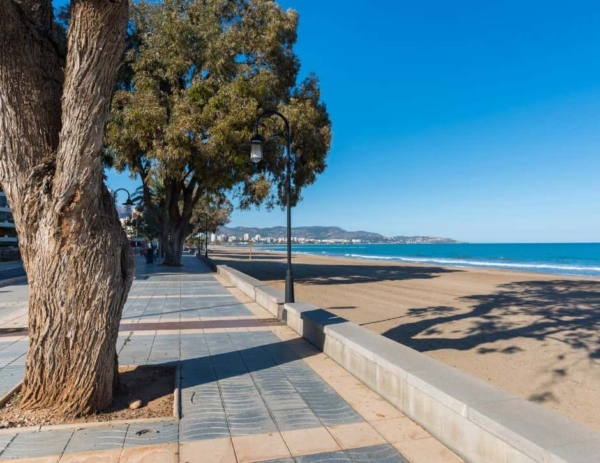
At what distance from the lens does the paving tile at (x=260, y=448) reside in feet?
10.2

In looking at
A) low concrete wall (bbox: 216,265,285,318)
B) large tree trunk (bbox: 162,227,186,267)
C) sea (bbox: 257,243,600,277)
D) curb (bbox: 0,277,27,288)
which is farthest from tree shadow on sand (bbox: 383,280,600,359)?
sea (bbox: 257,243,600,277)

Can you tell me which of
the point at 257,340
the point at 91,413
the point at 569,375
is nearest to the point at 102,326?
the point at 91,413

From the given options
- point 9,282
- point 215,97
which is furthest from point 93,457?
point 9,282

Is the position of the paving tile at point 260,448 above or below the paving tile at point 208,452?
below

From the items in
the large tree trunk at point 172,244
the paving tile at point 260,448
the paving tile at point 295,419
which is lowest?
the paving tile at point 295,419

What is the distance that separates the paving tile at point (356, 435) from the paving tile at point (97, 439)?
1687 millimetres

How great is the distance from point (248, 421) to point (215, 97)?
14041 millimetres

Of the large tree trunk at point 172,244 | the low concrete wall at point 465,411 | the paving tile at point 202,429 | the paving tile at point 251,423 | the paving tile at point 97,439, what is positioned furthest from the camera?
the large tree trunk at point 172,244

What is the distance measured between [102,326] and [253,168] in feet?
48.1

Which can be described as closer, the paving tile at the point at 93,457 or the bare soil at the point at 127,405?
the paving tile at the point at 93,457

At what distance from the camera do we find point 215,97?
52.0 feet

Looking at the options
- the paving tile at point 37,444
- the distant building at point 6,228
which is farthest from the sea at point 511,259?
the distant building at point 6,228

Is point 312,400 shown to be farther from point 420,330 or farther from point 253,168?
point 253,168

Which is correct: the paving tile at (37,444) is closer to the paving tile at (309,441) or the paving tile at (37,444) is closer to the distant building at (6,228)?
the paving tile at (309,441)
